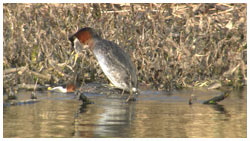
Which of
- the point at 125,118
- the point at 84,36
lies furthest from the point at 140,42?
the point at 125,118

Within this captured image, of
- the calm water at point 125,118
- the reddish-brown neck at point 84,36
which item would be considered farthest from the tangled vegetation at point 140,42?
the calm water at point 125,118

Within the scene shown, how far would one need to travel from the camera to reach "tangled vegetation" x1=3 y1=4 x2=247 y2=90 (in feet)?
45.4

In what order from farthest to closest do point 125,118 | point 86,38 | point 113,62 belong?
point 86,38
point 113,62
point 125,118

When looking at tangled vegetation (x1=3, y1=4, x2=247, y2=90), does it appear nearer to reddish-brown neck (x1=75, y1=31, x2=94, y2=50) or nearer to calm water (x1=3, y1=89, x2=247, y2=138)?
reddish-brown neck (x1=75, y1=31, x2=94, y2=50)

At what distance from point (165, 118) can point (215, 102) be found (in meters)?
2.22

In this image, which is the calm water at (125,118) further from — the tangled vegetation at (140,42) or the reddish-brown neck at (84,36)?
the tangled vegetation at (140,42)

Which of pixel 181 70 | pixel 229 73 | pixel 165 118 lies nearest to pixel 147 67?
pixel 181 70

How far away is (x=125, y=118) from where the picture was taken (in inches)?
368

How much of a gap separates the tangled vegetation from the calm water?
1622mm

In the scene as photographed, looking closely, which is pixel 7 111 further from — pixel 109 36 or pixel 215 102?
pixel 109 36

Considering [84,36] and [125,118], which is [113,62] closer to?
[84,36]

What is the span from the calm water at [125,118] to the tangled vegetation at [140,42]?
1622 millimetres

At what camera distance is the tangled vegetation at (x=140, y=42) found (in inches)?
544

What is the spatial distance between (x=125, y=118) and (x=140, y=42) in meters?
4.98
